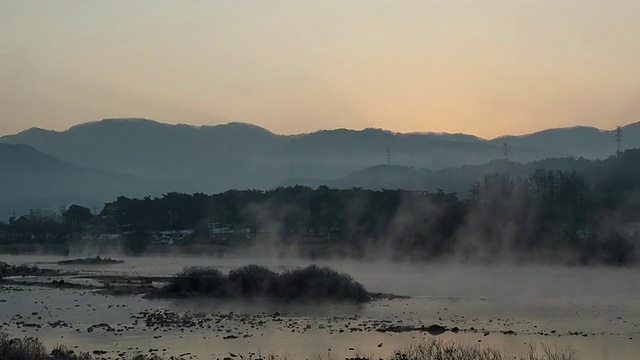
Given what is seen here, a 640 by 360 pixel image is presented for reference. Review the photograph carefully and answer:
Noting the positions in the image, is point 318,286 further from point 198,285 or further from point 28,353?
point 28,353

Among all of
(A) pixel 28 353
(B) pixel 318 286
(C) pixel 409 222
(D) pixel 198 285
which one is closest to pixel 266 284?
(B) pixel 318 286

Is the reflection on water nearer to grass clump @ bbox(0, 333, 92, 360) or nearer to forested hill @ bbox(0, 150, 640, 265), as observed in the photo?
grass clump @ bbox(0, 333, 92, 360)

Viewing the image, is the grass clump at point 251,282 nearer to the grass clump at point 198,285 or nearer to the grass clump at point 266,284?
the grass clump at point 266,284

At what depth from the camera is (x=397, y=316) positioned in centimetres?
3575

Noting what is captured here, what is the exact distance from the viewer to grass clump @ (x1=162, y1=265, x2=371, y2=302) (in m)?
45.7

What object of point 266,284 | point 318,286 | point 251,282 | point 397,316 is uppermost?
point 251,282

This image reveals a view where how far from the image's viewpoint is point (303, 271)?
47.3 meters

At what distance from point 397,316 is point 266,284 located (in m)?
13.6

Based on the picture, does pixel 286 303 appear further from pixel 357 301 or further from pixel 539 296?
pixel 539 296

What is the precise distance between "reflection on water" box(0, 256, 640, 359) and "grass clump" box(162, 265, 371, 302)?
11.2ft

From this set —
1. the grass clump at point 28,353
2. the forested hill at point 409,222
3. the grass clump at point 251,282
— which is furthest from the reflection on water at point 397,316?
the forested hill at point 409,222

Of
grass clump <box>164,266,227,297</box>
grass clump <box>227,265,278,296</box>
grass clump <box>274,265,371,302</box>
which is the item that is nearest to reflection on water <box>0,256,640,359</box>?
grass clump <box>274,265,371,302</box>

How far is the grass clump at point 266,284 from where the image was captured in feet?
150

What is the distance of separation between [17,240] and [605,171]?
304 ft
